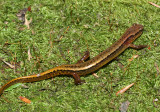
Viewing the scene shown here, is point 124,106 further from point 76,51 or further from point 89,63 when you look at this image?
point 76,51

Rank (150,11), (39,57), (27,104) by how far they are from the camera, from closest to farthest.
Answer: (27,104) → (39,57) → (150,11)

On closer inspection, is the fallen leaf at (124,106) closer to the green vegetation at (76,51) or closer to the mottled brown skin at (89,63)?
the green vegetation at (76,51)

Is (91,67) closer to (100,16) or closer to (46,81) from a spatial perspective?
(46,81)

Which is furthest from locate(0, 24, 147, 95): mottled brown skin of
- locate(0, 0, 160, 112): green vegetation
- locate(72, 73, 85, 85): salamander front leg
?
locate(0, 0, 160, 112): green vegetation

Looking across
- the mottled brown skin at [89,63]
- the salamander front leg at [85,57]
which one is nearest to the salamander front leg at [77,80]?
the mottled brown skin at [89,63]

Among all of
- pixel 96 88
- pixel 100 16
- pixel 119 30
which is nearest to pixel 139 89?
pixel 96 88

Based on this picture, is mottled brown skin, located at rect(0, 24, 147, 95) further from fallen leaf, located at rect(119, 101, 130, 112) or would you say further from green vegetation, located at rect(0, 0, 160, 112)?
fallen leaf, located at rect(119, 101, 130, 112)

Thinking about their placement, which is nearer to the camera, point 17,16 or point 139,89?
point 139,89
